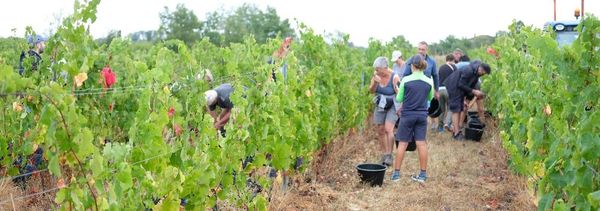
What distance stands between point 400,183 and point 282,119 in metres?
2.16

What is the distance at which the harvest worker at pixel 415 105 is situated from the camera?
5.58 m

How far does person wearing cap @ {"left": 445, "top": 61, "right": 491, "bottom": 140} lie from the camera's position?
8.29 meters

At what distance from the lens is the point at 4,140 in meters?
3.86

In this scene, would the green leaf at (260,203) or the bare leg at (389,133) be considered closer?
the green leaf at (260,203)

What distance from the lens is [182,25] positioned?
4078 centimetres

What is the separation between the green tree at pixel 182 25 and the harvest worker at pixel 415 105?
35736mm

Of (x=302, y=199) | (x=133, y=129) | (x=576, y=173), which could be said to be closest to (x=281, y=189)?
(x=302, y=199)

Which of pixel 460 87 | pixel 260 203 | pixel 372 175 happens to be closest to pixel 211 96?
pixel 260 203

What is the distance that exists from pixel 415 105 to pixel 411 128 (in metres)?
0.27

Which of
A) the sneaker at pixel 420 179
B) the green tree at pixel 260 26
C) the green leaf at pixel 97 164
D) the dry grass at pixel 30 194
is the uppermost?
the green tree at pixel 260 26

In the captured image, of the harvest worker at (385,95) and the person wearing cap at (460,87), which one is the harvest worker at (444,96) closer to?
the person wearing cap at (460,87)

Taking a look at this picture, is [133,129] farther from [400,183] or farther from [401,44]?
[401,44]

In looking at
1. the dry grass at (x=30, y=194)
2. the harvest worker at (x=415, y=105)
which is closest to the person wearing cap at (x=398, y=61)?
the harvest worker at (x=415, y=105)

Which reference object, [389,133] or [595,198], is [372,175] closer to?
[389,133]
